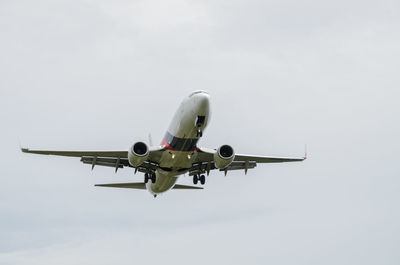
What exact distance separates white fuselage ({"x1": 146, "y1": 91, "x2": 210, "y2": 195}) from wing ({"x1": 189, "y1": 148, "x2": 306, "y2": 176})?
1122mm

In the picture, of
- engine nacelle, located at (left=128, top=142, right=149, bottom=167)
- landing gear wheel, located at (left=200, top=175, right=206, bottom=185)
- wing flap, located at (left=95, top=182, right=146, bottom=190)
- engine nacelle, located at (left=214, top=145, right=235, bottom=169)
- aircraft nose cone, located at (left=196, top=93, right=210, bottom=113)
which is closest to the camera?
aircraft nose cone, located at (left=196, top=93, right=210, bottom=113)

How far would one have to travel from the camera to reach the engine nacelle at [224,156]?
143 ft

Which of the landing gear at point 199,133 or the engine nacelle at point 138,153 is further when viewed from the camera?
the engine nacelle at point 138,153

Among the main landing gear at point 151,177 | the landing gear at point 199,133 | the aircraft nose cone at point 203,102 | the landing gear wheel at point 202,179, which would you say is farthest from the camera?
A: the landing gear wheel at point 202,179

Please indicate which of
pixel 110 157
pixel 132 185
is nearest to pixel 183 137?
pixel 110 157

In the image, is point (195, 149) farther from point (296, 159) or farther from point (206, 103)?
point (296, 159)

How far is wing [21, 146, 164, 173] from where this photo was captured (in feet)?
146

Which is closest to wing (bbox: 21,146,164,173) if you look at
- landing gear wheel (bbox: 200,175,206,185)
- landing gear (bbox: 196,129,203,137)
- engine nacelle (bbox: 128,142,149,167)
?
engine nacelle (bbox: 128,142,149,167)

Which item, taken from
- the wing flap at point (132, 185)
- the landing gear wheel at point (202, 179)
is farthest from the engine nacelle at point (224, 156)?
the wing flap at point (132, 185)

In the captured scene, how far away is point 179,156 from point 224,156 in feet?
8.44

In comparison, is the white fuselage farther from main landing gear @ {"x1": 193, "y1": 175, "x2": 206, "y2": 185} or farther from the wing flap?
the wing flap

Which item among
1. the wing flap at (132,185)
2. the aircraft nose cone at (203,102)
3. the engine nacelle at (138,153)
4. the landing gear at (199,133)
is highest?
the aircraft nose cone at (203,102)

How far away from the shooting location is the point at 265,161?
49.7 metres

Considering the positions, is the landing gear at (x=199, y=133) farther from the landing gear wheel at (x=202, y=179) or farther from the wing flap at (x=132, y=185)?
the wing flap at (x=132, y=185)
